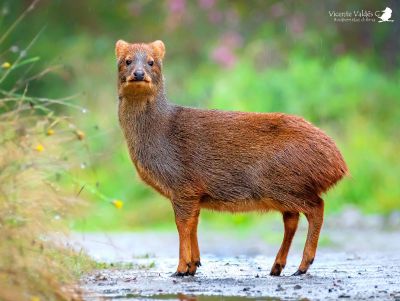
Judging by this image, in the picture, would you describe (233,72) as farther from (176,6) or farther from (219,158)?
(219,158)

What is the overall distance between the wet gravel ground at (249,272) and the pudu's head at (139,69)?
1439 mm

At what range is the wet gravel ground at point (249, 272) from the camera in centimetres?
826

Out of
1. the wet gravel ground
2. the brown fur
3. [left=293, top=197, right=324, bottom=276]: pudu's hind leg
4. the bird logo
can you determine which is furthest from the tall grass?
the bird logo

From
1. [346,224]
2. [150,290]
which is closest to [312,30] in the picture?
[346,224]

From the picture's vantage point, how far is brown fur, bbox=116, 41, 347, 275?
9680 millimetres

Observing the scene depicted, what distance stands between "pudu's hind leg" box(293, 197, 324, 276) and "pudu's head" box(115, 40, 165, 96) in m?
1.91

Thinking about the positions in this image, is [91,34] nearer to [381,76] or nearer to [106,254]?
[381,76]

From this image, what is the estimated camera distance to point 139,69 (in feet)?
32.5

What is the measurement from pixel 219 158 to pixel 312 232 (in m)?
1.09

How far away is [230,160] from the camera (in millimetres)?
9906

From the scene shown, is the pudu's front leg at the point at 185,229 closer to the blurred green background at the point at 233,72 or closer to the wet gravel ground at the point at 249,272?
the wet gravel ground at the point at 249,272

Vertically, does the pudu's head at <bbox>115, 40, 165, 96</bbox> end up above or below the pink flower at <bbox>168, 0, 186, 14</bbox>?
below

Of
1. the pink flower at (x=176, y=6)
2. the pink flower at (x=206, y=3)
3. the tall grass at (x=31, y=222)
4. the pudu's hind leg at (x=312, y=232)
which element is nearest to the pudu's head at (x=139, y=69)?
the tall grass at (x=31, y=222)

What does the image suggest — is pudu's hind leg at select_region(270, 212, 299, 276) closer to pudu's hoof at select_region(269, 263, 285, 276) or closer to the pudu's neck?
pudu's hoof at select_region(269, 263, 285, 276)
